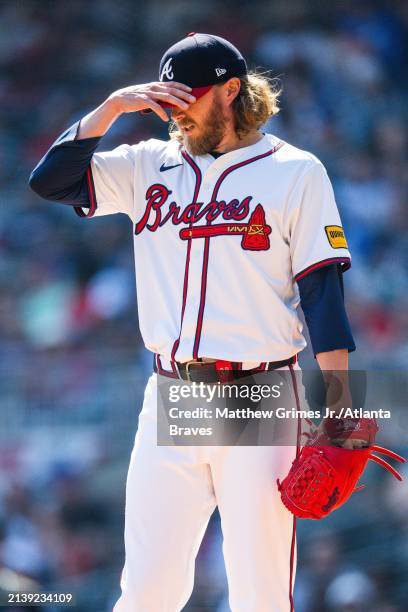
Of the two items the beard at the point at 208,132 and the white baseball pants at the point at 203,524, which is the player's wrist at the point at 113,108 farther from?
the white baseball pants at the point at 203,524

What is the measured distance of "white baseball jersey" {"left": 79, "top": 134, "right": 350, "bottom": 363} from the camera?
7.56 feet

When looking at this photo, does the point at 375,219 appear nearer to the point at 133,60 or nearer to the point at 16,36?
the point at 133,60

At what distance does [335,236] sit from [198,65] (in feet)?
1.75

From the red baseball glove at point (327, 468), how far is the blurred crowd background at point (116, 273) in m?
1.79

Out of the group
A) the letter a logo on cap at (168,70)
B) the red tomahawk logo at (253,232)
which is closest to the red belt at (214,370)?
the red tomahawk logo at (253,232)

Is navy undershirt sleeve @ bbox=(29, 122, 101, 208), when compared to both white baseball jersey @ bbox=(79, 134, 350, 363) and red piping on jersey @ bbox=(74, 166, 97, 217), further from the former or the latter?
white baseball jersey @ bbox=(79, 134, 350, 363)

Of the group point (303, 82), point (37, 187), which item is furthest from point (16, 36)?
point (37, 187)

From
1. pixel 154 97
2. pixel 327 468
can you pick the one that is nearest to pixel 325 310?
pixel 327 468

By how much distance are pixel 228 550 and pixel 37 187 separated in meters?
0.98

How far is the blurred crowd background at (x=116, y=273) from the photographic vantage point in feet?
14.0

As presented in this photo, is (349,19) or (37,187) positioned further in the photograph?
(349,19)

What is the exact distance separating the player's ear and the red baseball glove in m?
0.84

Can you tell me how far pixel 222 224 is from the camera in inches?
92.0

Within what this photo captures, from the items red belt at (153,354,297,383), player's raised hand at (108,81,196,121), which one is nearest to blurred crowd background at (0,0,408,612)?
red belt at (153,354,297,383)
